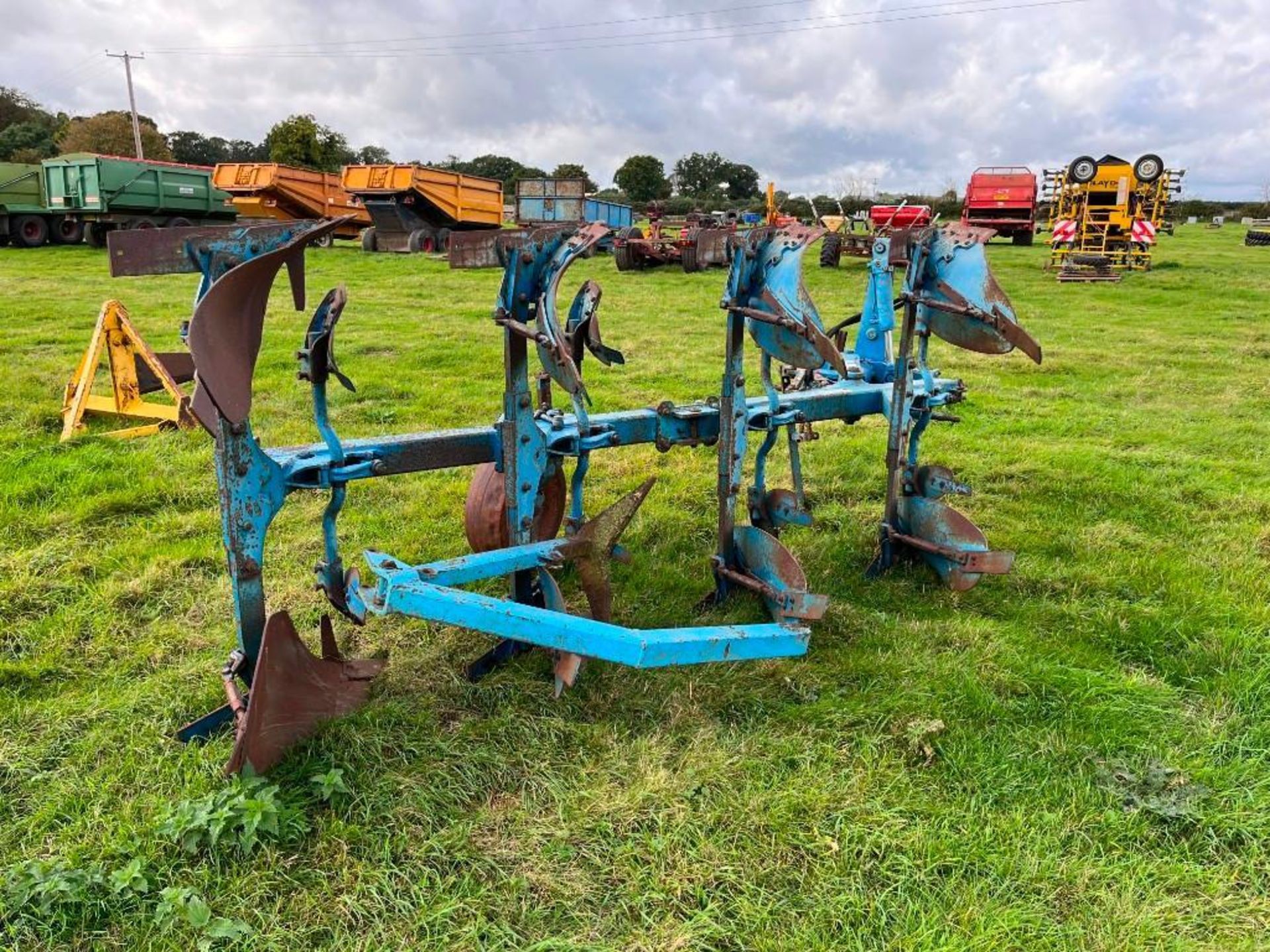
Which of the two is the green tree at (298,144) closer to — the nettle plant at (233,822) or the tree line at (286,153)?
the tree line at (286,153)

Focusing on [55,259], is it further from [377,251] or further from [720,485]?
[720,485]

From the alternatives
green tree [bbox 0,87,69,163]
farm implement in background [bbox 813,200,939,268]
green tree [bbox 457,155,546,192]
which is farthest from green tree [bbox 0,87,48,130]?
farm implement in background [bbox 813,200,939,268]

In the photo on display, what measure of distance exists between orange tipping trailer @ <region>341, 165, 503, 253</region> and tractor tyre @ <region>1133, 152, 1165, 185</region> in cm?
1407

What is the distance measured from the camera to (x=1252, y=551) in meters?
4.02

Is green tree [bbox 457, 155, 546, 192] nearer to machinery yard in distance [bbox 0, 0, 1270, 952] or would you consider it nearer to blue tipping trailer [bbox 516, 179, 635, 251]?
blue tipping trailer [bbox 516, 179, 635, 251]

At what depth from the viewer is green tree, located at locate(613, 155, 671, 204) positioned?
171 ft

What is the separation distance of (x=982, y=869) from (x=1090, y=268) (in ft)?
54.8

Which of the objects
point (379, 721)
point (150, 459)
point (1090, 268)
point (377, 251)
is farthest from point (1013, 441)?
point (377, 251)

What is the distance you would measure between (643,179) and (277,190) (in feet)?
114

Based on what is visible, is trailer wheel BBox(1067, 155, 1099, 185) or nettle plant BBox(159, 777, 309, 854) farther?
trailer wheel BBox(1067, 155, 1099, 185)

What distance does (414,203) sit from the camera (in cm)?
1980

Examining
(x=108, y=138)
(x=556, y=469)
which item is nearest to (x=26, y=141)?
(x=108, y=138)

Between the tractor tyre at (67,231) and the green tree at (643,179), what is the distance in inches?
1345

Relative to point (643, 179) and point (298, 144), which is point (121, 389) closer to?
point (298, 144)
